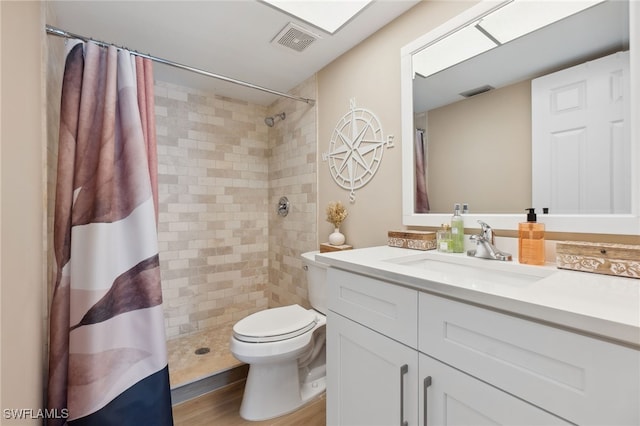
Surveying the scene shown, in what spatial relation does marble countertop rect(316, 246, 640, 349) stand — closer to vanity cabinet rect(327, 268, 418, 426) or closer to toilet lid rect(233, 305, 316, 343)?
vanity cabinet rect(327, 268, 418, 426)

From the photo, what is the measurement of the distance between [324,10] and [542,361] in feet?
6.00

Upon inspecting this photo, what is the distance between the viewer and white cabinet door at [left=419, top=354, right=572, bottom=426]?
1.99 ft

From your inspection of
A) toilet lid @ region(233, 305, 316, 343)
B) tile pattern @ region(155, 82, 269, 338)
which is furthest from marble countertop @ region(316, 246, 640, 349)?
tile pattern @ region(155, 82, 269, 338)

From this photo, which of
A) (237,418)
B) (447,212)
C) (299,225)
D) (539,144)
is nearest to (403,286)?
(447,212)

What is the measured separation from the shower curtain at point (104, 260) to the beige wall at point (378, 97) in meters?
1.19

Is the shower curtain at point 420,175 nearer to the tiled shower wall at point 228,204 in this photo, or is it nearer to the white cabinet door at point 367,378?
the white cabinet door at point 367,378

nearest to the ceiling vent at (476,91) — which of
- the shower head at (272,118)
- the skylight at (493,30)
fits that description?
the skylight at (493,30)

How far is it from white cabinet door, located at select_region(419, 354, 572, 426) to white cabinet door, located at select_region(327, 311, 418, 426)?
4 centimetres

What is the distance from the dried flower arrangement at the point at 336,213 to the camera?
1872 mm

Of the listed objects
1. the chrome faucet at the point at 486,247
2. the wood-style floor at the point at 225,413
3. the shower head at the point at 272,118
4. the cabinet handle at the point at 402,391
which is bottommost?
the wood-style floor at the point at 225,413

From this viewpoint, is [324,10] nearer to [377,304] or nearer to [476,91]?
[476,91]

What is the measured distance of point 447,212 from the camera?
135 cm

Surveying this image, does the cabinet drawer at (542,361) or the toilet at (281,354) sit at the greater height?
the cabinet drawer at (542,361)

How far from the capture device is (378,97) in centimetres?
166
